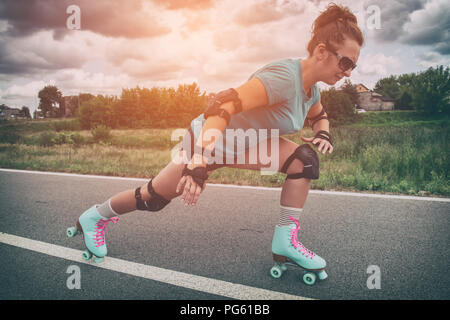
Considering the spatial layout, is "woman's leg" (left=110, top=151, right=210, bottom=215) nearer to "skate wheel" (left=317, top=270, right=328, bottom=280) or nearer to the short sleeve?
the short sleeve

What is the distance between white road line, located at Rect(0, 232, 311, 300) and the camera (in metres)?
2.00

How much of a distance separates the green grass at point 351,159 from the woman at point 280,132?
280 centimetres

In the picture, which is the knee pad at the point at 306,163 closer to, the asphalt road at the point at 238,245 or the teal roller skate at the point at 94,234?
the asphalt road at the point at 238,245

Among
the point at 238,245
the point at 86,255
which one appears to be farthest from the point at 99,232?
the point at 238,245

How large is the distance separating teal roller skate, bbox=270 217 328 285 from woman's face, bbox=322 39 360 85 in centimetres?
100

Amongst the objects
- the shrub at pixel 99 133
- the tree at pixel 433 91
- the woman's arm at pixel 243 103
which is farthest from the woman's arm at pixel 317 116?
the shrub at pixel 99 133

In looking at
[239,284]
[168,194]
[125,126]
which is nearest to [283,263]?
[239,284]

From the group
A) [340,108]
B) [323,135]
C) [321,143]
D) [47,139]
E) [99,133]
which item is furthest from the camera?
[47,139]

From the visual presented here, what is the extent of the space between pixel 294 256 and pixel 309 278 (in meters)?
0.17

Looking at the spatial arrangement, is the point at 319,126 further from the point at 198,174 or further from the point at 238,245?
the point at 198,174

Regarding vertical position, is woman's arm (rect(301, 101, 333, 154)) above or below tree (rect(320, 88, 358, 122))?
below

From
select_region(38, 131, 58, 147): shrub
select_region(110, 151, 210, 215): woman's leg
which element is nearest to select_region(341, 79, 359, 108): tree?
select_region(110, 151, 210, 215): woman's leg

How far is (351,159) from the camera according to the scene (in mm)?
6957

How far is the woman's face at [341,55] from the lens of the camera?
1.93 m
